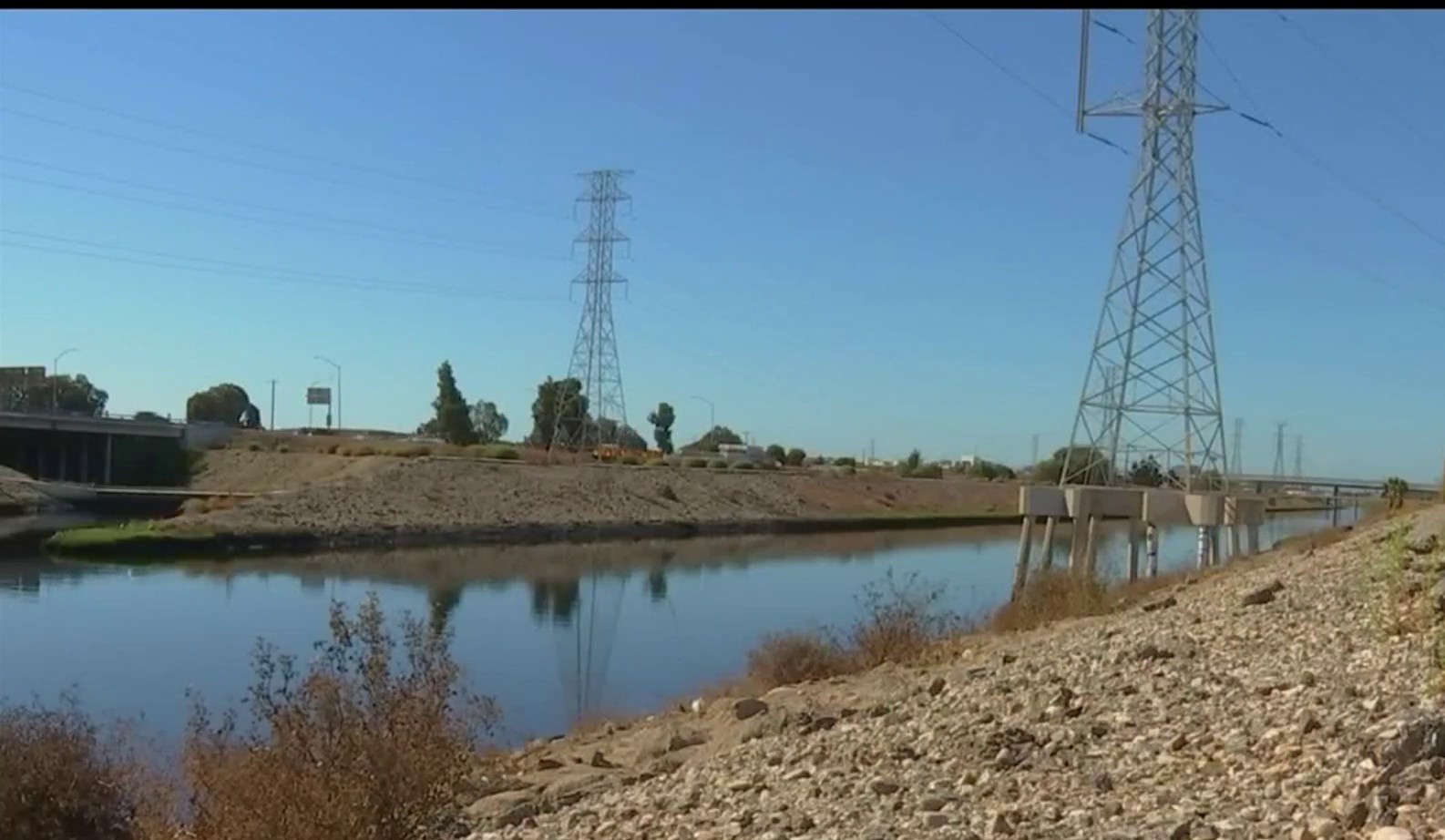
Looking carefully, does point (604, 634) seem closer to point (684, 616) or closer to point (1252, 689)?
point (684, 616)

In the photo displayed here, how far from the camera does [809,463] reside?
11931 cm

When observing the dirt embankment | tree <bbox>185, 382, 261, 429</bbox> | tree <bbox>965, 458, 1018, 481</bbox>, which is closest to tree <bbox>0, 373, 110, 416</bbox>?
tree <bbox>185, 382, 261, 429</bbox>

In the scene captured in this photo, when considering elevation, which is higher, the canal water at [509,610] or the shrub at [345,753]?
the shrub at [345,753]

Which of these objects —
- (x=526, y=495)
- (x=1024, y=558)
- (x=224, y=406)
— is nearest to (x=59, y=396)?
(x=224, y=406)

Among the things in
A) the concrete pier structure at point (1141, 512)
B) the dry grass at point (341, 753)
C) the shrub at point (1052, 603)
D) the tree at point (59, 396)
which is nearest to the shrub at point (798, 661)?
the shrub at point (1052, 603)

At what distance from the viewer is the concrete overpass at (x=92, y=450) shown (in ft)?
290

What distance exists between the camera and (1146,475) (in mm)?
35312

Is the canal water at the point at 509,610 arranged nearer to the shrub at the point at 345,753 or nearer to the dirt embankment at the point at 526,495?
the dirt embankment at the point at 526,495

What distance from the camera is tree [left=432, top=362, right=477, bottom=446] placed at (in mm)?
107625

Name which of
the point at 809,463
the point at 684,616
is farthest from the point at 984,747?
the point at 809,463

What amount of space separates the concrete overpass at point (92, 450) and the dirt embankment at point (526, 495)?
483cm

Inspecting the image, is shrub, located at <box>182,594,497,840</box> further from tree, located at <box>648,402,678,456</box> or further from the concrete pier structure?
tree, located at <box>648,402,678,456</box>

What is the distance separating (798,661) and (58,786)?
29.1 ft

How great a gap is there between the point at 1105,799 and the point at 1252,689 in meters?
2.56
